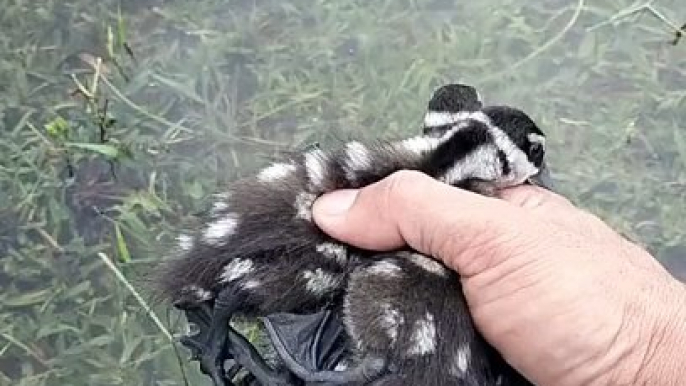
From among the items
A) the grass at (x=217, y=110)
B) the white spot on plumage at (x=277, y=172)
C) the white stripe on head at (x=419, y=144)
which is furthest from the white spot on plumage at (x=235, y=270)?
the grass at (x=217, y=110)

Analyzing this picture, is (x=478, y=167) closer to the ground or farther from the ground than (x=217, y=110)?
farther from the ground

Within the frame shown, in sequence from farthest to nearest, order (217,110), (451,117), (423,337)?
(217,110) → (451,117) → (423,337)

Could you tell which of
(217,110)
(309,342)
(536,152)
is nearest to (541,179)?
(536,152)

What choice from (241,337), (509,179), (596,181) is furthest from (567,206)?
(596,181)

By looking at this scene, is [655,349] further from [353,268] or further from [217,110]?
[217,110]

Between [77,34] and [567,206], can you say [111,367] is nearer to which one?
[77,34]

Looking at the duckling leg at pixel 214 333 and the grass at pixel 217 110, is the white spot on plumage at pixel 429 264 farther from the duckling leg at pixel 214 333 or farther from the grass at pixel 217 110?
the grass at pixel 217 110

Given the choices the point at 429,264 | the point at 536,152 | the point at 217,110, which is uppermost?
the point at 536,152
